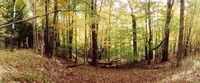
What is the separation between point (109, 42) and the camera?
Result: 29.8m

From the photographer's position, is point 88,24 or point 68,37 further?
point 68,37

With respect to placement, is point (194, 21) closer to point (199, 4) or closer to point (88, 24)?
point (199, 4)

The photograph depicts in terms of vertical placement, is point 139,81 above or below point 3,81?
below

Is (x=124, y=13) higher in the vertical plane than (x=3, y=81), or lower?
higher

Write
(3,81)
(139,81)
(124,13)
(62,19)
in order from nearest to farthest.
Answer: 1. (3,81)
2. (139,81)
3. (124,13)
4. (62,19)

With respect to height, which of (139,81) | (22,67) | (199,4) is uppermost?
(199,4)

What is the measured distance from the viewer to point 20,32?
2905 cm

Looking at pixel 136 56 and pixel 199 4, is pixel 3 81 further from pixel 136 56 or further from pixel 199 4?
pixel 199 4

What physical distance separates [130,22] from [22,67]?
1735 cm

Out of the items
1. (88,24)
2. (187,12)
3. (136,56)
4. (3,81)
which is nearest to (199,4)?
(187,12)

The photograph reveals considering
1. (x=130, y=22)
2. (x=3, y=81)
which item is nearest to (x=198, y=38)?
(x=130, y=22)

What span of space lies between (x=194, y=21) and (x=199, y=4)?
401 cm

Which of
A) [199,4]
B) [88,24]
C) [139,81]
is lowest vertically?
[139,81]

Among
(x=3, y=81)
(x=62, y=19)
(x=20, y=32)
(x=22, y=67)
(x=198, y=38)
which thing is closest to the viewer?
(x=3, y=81)
